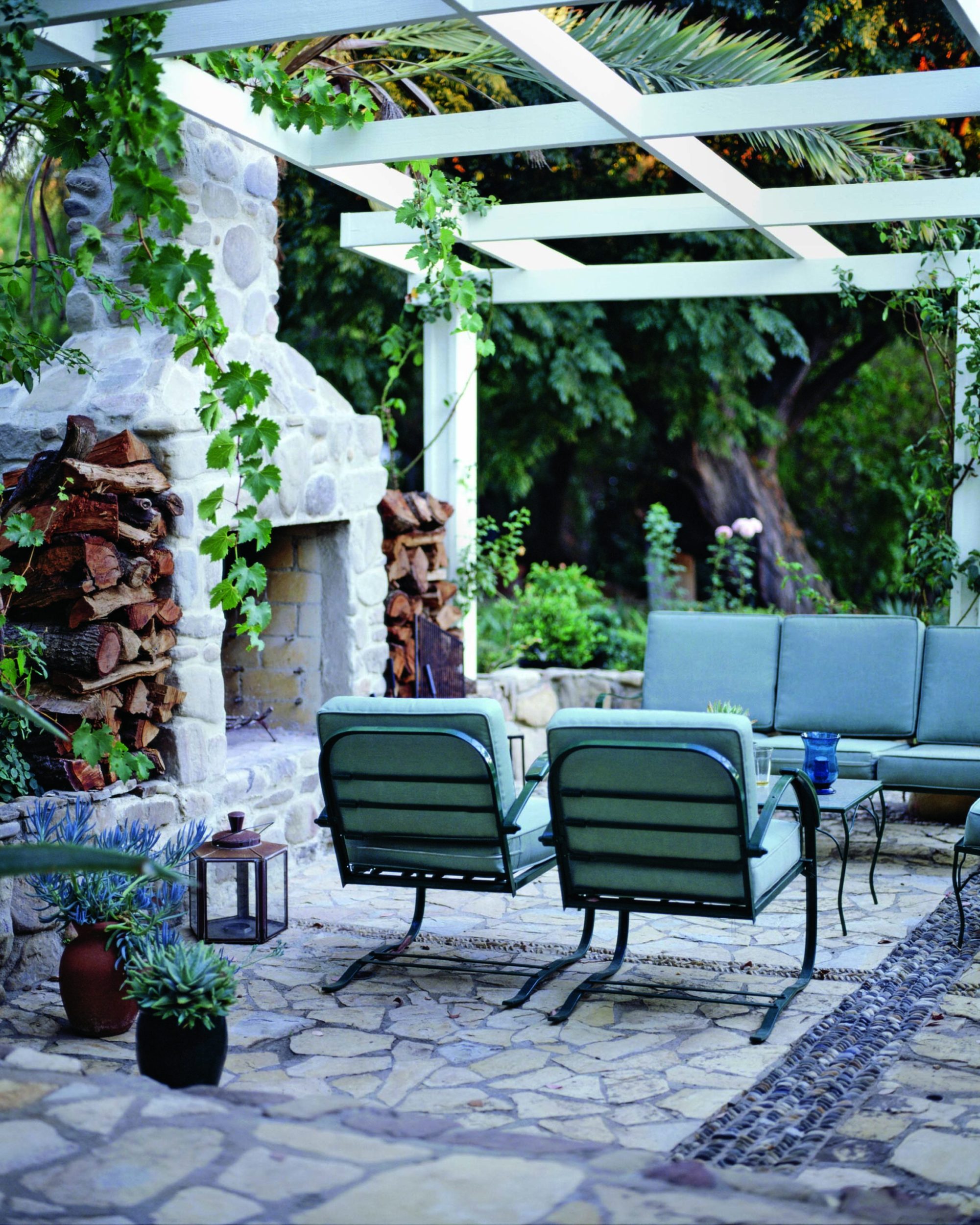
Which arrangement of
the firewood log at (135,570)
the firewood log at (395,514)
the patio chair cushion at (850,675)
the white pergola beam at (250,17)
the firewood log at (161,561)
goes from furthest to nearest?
the firewood log at (395,514), the patio chair cushion at (850,675), the firewood log at (161,561), the firewood log at (135,570), the white pergola beam at (250,17)

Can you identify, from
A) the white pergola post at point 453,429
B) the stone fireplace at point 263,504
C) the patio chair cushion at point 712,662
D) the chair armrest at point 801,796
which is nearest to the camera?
the chair armrest at point 801,796

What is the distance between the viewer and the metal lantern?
420 cm

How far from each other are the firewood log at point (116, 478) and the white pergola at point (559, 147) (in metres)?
1.20

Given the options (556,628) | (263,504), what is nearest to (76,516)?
(263,504)

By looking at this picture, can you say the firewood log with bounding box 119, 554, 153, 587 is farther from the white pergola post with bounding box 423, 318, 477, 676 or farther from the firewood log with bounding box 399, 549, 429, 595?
the white pergola post with bounding box 423, 318, 477, 676

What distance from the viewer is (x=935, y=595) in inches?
282

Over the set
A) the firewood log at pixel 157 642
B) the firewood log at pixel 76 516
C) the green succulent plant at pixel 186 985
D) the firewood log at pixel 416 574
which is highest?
the firewood log at pixel 76 516

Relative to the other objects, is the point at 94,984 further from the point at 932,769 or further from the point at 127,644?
the point at 932,769

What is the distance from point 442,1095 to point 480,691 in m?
4.08

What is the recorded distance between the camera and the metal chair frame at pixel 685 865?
3.64 metres

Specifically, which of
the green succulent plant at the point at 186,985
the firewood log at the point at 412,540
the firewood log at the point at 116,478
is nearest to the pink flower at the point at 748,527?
the firewood log at the point at 412,540

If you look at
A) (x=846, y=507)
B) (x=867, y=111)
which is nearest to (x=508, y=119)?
(x=867, y=111)

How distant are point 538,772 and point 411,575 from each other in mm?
2406

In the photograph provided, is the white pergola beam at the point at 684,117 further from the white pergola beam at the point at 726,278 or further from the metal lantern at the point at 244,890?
the metal lantern at the point at 244,890
